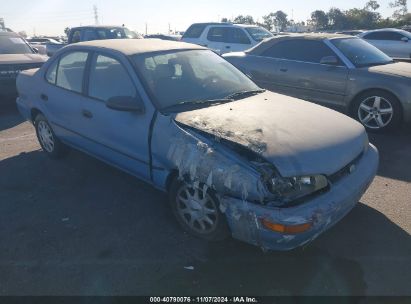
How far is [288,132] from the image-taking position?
9.80 feet

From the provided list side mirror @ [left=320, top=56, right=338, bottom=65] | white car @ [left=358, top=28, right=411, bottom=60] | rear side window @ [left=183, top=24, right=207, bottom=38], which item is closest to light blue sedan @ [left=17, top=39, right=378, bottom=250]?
side mirror @ [left=320, top=56, right=338, bottom=65]

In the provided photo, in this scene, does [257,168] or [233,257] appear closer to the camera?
[257,168]

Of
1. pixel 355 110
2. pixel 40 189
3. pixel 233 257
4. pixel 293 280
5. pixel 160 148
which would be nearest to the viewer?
pixel 293 280

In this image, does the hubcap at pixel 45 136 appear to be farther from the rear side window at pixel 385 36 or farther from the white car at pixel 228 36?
the rear side window at pixel 385 36

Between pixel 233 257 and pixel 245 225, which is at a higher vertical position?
pixel 245 225

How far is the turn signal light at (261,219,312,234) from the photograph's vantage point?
256 centimetres

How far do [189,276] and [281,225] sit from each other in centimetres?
84

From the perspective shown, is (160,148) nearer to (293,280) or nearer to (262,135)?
(262,135)

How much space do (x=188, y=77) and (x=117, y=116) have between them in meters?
0.84

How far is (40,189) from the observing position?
425cm

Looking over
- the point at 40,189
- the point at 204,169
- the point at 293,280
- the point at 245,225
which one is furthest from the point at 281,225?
the point at 40,189

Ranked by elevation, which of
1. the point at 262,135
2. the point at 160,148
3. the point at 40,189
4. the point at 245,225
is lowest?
the point at 40,189

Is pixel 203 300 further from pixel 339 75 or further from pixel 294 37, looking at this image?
pixel 294 37

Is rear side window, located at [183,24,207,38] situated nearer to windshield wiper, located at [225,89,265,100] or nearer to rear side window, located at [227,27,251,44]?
rear side window, located at [227,27,251,44]
